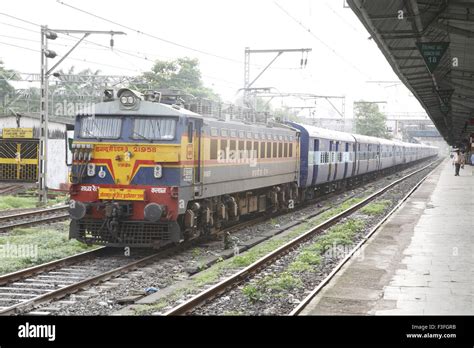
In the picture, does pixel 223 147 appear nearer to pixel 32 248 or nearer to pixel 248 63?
pixel 32 248

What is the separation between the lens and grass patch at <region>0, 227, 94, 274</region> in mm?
12852

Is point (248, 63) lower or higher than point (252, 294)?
higher

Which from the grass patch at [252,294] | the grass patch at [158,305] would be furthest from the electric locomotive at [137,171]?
the grass patch at [252,294]

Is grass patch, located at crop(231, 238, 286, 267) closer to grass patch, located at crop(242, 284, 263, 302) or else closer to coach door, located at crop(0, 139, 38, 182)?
grass patch, located at crop(242, 284, 263, 302)

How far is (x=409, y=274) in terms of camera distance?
37.3 feet

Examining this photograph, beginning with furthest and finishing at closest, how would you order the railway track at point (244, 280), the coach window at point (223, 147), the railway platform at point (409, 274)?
the coach window at point (223, 147) < the railway track at point (244, 280) < the railway platform at point (409, 274)

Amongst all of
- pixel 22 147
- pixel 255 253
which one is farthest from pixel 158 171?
pixel 22 147

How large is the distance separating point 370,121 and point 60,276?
223 ft

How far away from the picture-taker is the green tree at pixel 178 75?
160 ft

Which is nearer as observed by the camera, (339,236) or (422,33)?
(422,33)

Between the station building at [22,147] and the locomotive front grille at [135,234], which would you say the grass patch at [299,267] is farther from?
the station building at [22,147]

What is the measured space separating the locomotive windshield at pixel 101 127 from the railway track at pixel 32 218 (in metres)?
4.66

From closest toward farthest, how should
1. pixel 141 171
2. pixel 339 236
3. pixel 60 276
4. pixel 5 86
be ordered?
1. pixel 60 276
2. pixel 141 171
3. pixel 339 236
4. pixel 5 86
